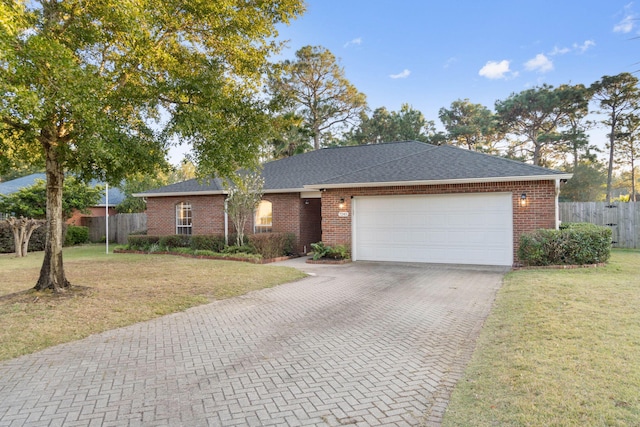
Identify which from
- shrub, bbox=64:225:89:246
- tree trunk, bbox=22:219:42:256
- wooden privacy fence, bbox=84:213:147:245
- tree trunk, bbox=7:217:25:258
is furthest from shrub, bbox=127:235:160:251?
shrub, bbox=64:225:89:246

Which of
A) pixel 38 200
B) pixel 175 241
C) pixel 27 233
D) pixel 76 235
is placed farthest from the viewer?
pixel 76 235

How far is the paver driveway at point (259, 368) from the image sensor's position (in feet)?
10.4

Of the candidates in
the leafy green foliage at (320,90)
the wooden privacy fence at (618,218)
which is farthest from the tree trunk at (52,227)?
the leafy green foliage at (320,90)

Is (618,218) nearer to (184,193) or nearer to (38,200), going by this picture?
(184,193)

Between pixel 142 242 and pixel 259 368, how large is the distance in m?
15.1

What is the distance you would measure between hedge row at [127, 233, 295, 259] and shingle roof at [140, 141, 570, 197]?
2090mm

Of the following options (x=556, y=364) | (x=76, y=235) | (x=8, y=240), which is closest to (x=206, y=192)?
(x=8, y=240)

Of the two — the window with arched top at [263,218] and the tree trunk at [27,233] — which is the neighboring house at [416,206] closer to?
the window with arched top at [263,218]

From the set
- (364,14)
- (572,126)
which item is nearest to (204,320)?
(364,14)

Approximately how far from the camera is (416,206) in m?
12.4

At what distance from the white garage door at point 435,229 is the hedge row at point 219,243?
9.64 ft

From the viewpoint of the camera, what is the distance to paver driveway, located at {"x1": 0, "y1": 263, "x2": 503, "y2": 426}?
3.17 meters

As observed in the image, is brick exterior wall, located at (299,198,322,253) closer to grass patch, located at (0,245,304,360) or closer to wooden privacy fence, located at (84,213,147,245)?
grass patch, located at (0,245,304,360)

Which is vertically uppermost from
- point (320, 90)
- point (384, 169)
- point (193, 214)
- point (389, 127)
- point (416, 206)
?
point (320, 90)
